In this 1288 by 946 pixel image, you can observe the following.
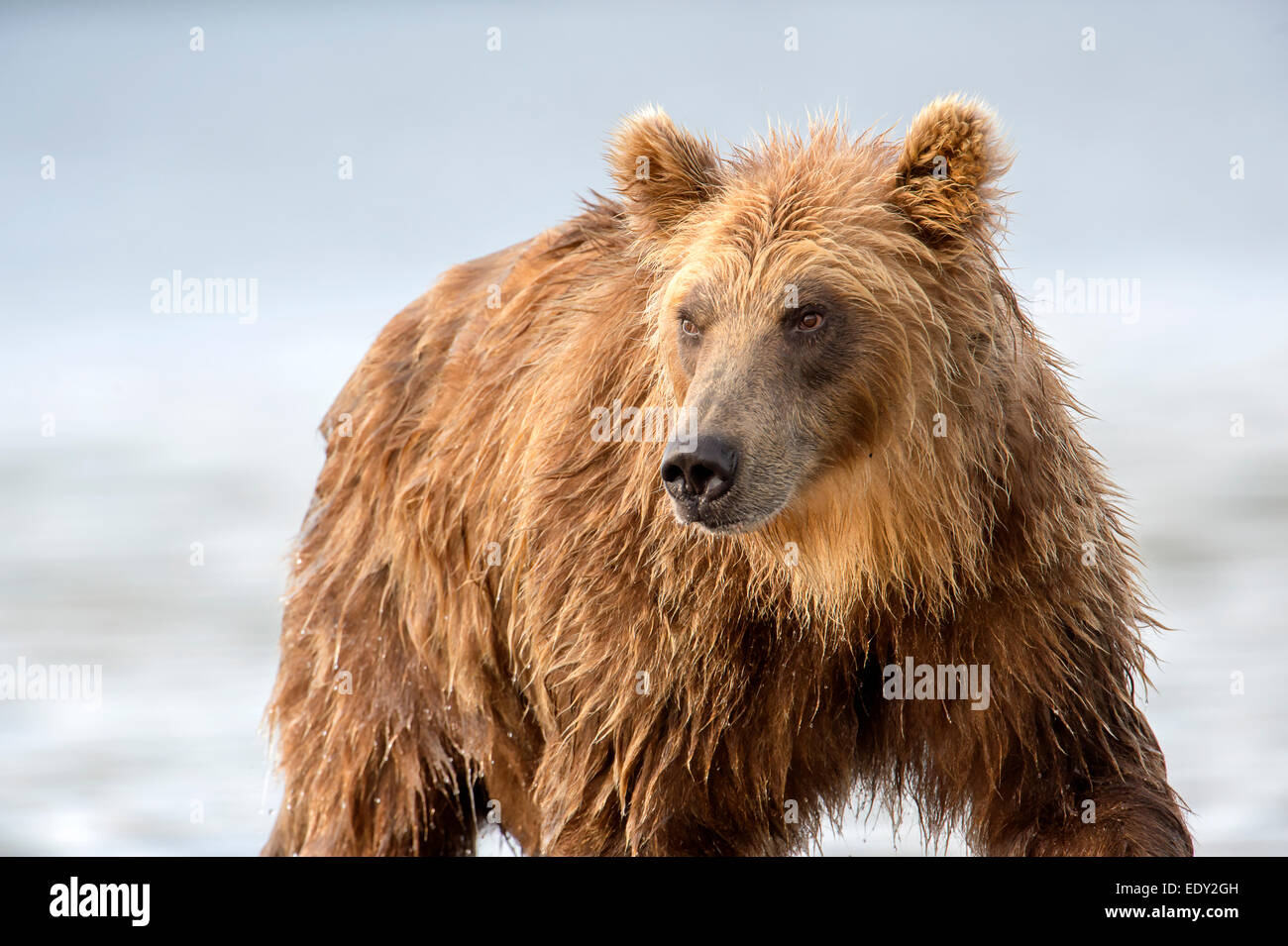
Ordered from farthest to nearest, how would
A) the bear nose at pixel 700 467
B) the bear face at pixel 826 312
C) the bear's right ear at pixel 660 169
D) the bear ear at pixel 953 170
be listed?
the bear's right ear at pixel 660 169, the bear ear at pixel 953 170, the bear face at pixel 826 312, the bear nose at pixel 700 467

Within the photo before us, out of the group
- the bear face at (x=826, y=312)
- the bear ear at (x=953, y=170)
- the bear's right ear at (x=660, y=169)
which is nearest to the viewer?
the bear face at (x=826, y=312)

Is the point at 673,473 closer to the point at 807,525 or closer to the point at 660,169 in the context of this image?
the point at 807,525

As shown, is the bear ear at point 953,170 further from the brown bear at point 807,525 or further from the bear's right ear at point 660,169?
the bear's right ear at point 660,169


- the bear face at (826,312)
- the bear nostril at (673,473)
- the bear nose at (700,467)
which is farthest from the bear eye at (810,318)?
the bear nostril at (673,473)

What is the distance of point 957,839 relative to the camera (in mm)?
6246

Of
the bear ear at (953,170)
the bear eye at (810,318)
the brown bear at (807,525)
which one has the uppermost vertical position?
the bear ear at (953,170)

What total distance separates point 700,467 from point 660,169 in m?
1.32

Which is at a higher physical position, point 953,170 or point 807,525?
point 953,170

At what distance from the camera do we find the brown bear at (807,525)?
17.8ft

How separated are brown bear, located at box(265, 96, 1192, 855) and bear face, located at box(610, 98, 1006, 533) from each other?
11 mm

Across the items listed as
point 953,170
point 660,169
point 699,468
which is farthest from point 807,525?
point 660,169

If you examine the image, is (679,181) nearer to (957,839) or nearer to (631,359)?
(631,359)

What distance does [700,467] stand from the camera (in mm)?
5109
